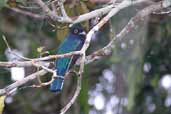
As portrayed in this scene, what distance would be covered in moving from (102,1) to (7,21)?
3.71ft

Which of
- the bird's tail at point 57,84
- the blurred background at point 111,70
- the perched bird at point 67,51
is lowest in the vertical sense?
the blurred background at point 111,70

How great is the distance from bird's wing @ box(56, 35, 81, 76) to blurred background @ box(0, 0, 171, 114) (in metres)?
0.91

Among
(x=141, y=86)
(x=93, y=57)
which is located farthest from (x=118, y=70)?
(x=93, y=57)

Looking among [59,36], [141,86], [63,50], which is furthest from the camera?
[141,86]

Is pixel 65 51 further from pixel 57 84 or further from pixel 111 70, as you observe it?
pixel 111 70

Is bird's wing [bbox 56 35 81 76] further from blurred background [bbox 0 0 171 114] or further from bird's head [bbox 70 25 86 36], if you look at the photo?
blurred background [bbox 0 0 171 114]

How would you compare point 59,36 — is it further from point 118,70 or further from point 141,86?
point 141,86

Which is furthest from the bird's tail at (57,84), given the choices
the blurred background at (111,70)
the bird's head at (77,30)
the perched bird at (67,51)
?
the blurred background at (111,70)

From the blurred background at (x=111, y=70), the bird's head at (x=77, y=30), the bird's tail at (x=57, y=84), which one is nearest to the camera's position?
the bird's tail at (x=57, y=84)

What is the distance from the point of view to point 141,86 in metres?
4.75

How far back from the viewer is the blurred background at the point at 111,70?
13.7 ft

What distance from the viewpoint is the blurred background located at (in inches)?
165

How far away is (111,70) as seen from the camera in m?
4.86

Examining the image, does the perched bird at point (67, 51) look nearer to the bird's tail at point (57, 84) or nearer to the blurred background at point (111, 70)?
the bird's tail at point (57, 84)
